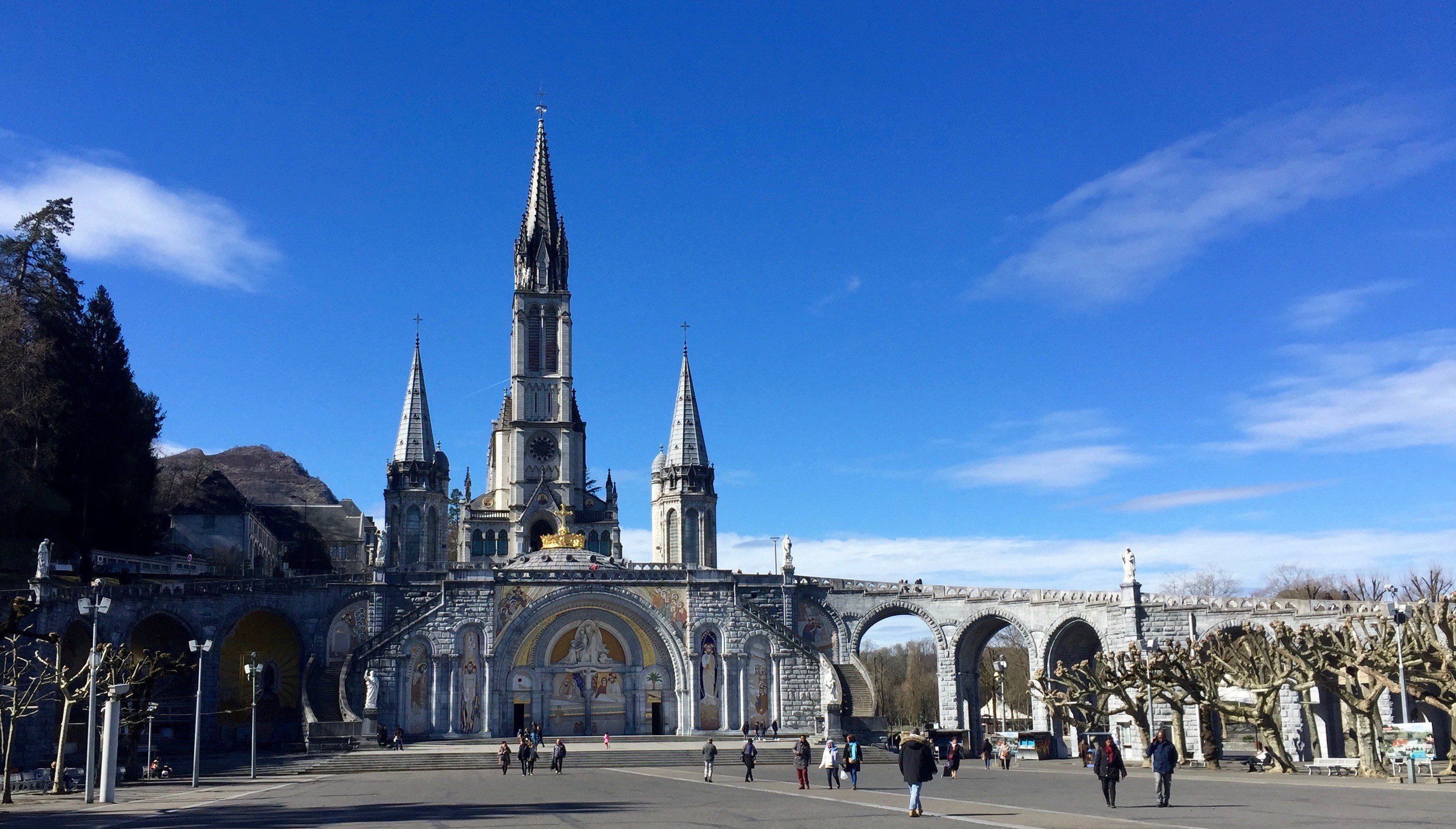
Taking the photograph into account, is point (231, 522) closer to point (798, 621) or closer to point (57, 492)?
point (57, 492)

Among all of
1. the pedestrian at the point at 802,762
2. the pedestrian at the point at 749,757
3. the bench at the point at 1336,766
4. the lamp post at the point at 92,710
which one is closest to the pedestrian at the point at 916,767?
the pedestrian at the point at 802,762

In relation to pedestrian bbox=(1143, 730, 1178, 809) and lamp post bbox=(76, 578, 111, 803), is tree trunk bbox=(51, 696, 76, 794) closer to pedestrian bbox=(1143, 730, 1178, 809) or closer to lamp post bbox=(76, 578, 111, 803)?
lamp post bbox=(76, 578, 111, 803)

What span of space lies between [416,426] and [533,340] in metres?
15.8

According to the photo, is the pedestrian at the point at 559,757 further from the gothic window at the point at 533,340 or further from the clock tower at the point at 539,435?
the gothic window at the point at 533,340

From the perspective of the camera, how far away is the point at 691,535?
74.4 metres

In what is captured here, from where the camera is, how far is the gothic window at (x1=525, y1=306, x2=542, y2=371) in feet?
283

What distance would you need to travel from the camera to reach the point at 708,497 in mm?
74688

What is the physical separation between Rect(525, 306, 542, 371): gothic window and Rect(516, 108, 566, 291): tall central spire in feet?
5.68

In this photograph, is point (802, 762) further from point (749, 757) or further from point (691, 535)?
point (691, 535)

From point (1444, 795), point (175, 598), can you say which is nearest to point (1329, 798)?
point (1444, 795)

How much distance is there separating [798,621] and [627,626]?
26.7 ft

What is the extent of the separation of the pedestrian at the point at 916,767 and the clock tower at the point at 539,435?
210 ft

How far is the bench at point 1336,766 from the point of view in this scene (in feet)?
108

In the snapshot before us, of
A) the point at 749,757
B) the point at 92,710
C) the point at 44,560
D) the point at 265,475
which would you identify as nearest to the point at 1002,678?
the point at 749,757
